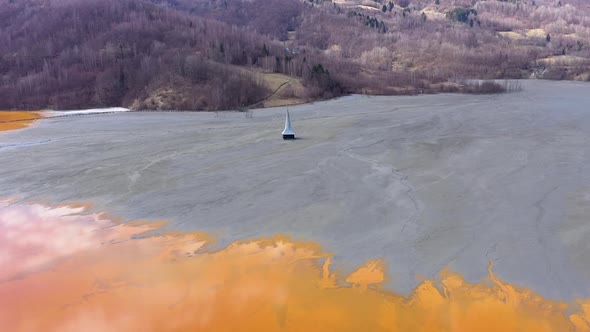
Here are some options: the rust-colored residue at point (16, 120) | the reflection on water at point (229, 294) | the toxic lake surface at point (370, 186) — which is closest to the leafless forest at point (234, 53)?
the rust-colored residue at point (16, 120)

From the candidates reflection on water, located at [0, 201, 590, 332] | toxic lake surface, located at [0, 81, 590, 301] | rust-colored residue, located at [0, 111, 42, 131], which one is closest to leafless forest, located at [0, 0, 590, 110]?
rust-colored residue, located at [0, 111, 42, 131]

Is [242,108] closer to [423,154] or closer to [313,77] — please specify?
[313,77]

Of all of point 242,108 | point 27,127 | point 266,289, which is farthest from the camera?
point 242,108

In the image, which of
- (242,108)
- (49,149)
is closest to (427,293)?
(49,149)

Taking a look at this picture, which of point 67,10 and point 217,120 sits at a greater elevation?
point 67,10

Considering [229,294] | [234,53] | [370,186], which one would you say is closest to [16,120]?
[234,53]

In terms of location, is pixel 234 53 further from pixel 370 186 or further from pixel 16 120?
pixel 370 186

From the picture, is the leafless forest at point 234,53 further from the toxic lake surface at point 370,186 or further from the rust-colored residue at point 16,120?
the toxic lake surface at point 370,186
